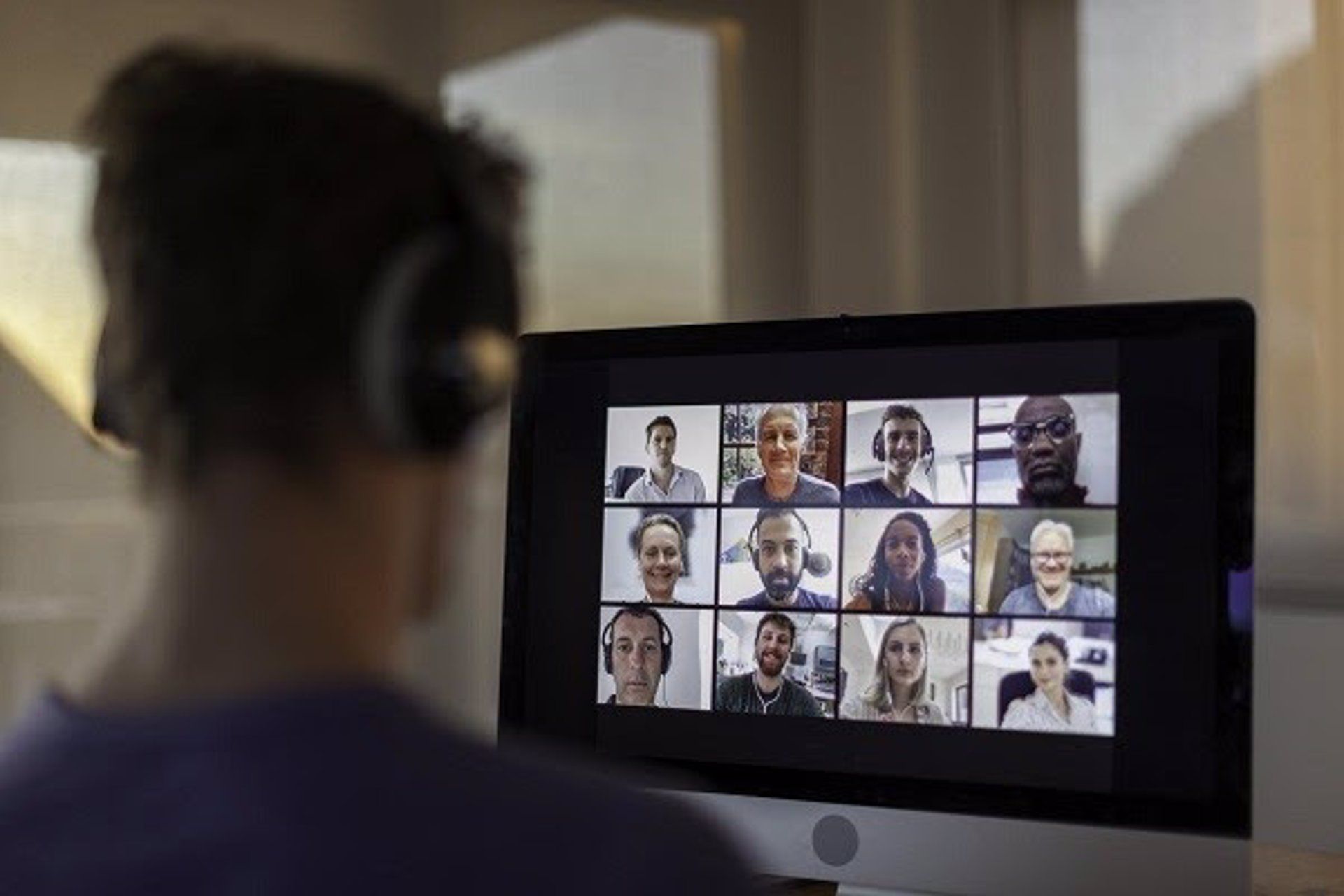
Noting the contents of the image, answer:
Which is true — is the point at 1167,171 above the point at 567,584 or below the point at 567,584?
above

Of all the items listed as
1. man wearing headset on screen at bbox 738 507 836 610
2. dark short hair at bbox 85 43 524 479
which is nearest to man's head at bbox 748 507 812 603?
man wearing headset on screen at bbox 738 507 836 610

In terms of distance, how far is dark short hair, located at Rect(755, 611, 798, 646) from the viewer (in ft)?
5.22

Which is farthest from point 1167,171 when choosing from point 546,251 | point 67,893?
point 67,893

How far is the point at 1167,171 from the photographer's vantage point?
2592 mm

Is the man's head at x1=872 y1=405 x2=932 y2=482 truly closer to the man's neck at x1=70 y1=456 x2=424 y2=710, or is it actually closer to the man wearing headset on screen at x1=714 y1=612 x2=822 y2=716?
the man wearing headset on screen at x1=714 y1=612 x2=822 y2=716

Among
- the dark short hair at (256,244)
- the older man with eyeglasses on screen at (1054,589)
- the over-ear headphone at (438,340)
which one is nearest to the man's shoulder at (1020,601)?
the older man with eyeglasses on screen at (1054,589)

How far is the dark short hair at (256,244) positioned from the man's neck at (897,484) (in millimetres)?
953

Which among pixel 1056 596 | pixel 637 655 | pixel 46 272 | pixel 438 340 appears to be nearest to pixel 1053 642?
pixel 1056 596

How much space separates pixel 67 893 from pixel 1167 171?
2.27m

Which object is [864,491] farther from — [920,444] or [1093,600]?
[1093,600]

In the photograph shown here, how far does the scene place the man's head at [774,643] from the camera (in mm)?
1592

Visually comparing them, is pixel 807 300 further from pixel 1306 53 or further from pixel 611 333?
pixel 611 333

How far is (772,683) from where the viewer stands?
160 centimetres

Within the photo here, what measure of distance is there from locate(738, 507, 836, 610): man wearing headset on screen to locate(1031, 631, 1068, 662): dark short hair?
0.19 m
